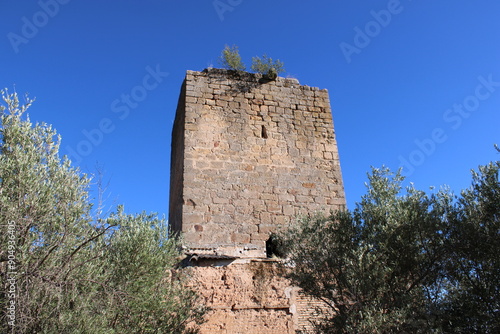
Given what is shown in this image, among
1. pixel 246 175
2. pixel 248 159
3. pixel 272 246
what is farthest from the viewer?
pixel 248 159

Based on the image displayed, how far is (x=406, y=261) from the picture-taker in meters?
5.44

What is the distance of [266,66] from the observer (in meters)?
8.91

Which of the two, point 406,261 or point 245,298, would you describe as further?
point 245,298

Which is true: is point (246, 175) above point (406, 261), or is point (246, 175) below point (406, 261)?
above

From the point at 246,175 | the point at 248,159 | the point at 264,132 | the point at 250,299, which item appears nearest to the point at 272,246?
the point at 250,299

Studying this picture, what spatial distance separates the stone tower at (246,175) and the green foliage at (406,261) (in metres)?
1.08

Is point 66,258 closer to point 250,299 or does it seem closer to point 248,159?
point 250,299

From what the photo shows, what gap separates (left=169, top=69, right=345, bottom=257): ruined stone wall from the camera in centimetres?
717

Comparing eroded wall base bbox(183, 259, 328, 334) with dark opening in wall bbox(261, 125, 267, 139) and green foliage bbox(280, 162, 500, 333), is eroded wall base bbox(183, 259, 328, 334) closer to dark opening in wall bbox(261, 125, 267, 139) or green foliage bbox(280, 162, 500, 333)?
green foliage bbox(280, 162, 500, 333)

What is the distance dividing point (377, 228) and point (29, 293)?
4383mm

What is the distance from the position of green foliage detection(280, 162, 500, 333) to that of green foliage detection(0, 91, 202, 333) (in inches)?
80.3

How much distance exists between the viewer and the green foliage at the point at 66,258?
4.06m

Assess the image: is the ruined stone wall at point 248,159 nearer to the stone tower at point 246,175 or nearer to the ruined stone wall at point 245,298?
the stone tower at point 246,175

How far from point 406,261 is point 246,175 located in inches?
132
